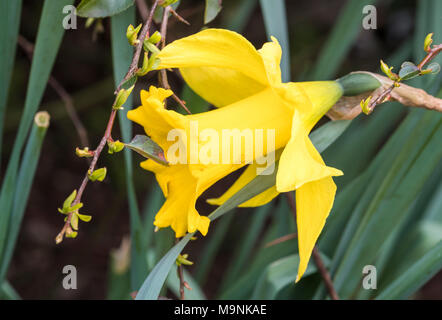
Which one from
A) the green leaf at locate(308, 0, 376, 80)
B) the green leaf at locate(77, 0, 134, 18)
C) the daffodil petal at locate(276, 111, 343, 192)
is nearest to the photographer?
the daffodil petal at locate(276, 111, 343, 192)

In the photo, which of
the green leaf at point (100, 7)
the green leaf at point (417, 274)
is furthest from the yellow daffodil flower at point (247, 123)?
the green leaf at point (417, 274)

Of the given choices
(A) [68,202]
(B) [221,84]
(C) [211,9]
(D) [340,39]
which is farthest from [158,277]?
(D) [340,39]

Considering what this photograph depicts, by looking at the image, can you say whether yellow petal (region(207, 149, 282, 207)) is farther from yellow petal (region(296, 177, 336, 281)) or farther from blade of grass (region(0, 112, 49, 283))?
blade of grass (region(0, 112, 49, 283))

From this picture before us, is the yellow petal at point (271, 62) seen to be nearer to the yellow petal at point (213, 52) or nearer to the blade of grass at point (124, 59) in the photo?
the yellow petal at point (213, 52)

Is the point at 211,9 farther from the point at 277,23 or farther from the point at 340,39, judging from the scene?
the point at 340,39

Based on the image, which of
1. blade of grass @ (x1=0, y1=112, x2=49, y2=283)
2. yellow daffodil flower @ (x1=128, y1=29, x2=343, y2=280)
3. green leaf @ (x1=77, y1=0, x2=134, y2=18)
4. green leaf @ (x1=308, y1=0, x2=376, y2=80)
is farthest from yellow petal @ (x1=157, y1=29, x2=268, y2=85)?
green leaf @ (x1=308, y1=0, x2=376, y2=80)

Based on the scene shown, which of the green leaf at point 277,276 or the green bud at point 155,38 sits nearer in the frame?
the green bud at point 155,38
